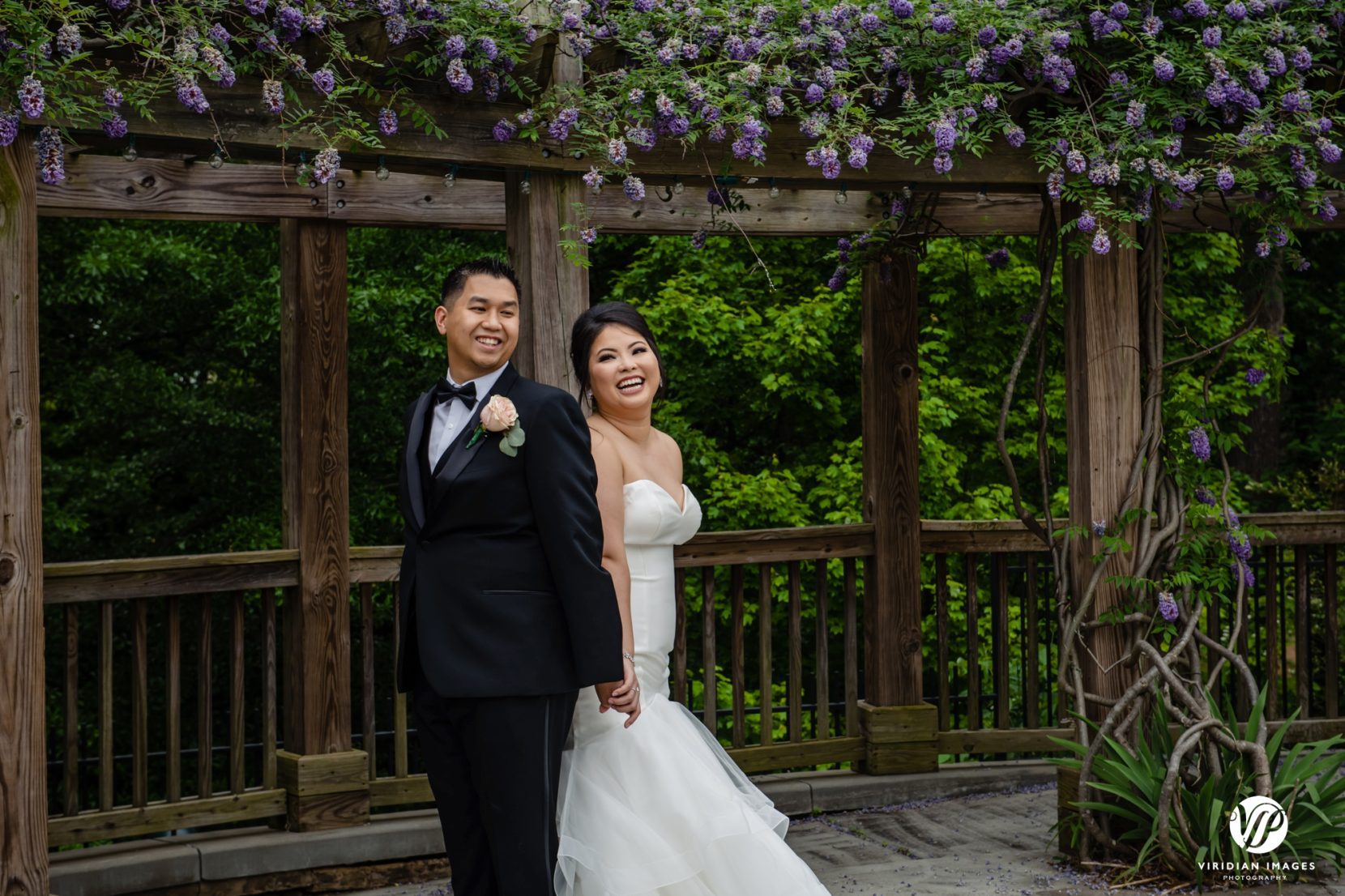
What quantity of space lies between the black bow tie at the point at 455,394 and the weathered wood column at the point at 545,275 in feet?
2.23

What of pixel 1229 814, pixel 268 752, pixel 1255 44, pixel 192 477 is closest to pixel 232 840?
pixel 268 752

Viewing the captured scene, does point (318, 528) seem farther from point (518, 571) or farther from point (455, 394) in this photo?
point (518, 571)

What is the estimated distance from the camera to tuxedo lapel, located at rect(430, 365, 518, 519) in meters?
3.35

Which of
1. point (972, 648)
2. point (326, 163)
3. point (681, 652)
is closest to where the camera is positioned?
point (326, 163)

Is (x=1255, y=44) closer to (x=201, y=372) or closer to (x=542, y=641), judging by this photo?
(x=542, y=641)

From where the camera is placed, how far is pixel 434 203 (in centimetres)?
593

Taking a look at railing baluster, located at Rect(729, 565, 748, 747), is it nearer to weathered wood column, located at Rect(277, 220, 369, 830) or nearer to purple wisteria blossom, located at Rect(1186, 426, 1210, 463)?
weathered wood column, located at Rect(277, 220, 369, 830)

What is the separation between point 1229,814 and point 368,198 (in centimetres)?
389

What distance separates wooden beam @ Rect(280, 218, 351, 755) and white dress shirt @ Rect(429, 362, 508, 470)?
228 cm

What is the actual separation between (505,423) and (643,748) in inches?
35.9

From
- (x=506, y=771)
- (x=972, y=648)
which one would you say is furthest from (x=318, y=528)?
(x=972, y=648)

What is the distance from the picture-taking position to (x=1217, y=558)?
5.04 m

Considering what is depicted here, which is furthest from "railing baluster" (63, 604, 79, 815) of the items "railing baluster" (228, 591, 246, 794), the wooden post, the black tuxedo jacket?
the black tuxedo jacket

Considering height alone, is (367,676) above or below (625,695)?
below
